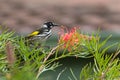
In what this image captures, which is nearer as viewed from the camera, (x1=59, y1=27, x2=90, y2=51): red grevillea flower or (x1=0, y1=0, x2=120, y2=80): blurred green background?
(x1=59, y1=27, x2=90, y2=51): red grevillea flower

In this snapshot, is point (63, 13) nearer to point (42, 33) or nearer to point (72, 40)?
point (42, 33)

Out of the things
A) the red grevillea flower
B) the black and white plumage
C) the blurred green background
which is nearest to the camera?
the red grevillea flower

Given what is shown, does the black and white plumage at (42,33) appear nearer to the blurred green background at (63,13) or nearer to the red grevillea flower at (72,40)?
the red grevillea flower at (72,40)

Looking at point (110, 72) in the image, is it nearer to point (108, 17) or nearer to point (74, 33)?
point (74, 33)

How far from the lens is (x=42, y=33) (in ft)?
6.87

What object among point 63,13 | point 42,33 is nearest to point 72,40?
point 42,33

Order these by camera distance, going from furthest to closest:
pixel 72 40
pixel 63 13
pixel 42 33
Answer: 1. pixel 63 13
2. pixel 42 33
3. pixel 72 40

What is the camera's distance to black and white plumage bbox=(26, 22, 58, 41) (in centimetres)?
173

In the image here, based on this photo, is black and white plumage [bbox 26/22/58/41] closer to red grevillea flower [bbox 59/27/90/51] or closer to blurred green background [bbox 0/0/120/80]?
red grevillea flower [bbox 59/27/90/51]

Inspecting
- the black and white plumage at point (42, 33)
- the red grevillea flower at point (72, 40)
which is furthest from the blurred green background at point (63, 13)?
the red grevillea flower at point (72, 40)

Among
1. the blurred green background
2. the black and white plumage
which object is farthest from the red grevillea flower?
the blurred green background

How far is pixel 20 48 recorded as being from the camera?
1.47m

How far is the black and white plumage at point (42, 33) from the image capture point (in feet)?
5.68

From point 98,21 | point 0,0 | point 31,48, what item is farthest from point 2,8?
point 31,48
